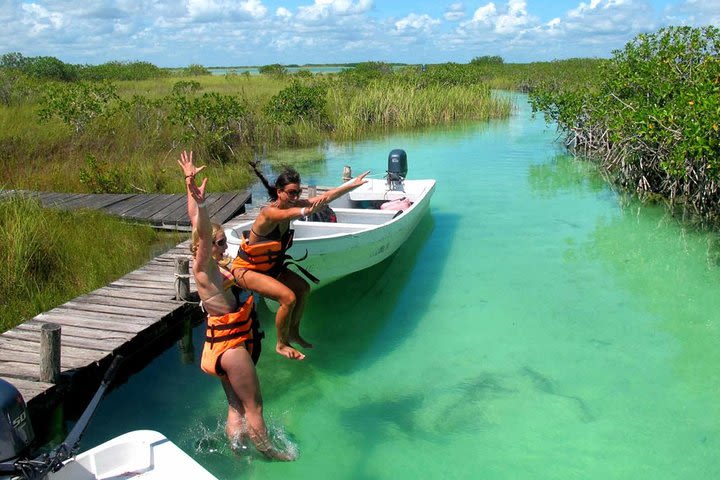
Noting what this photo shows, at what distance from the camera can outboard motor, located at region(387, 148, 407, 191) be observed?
10562 millimetres

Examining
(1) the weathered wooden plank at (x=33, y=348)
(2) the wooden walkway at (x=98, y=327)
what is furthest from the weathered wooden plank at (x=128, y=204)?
(1) the weathered wooden plank at (x=33, y=348)

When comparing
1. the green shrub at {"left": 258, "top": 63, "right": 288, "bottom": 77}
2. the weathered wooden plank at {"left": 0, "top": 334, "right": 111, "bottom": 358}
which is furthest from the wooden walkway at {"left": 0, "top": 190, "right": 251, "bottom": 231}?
the green shrub at {"left": 258, "top": 63, "right": 288, "bottom": 77}

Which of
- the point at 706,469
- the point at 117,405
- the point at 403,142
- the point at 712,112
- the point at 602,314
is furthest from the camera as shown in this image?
the point at 403,142

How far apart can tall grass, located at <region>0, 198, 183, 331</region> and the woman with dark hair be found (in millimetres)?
2955

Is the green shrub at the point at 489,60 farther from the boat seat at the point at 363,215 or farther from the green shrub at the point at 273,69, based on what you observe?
the boat seat at the point at 363,215

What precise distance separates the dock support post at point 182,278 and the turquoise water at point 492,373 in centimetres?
76

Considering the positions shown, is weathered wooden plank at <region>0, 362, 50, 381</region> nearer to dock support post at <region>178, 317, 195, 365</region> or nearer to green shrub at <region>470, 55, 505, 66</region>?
dock support post at <region>178, 317, 195, 365</region>

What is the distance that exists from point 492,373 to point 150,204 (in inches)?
267

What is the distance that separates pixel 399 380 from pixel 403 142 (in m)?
14.8

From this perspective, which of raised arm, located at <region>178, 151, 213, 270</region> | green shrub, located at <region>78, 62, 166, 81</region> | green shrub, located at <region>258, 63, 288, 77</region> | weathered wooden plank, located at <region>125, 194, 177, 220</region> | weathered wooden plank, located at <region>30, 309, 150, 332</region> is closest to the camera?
raised arm, located at <region>178, 151, 213, 270</region>

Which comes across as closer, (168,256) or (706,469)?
(706,469)

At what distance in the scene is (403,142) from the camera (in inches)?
800

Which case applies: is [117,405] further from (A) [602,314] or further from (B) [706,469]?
(A) [602,314]

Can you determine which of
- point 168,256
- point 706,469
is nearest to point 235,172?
point 168,256
